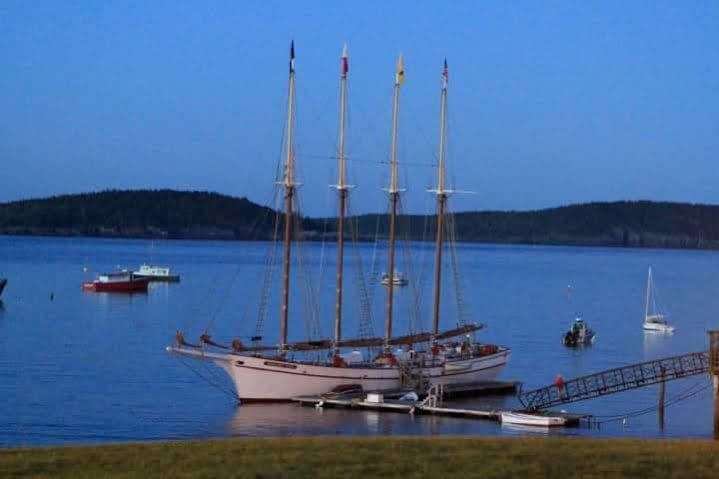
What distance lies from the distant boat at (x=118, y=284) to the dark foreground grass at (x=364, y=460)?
11166 cm

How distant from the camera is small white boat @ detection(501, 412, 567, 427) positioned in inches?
1609

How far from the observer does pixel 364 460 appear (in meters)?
22.1

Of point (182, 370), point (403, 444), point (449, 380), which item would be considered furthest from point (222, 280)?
point (403, 444)

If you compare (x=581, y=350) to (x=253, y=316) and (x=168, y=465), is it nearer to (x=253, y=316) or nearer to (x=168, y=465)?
(x=253, y=316)

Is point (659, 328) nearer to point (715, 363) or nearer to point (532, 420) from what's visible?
point (532, 420)

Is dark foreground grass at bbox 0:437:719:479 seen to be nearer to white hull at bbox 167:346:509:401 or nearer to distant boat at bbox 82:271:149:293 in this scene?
white hull at bbox 167:346:509:401

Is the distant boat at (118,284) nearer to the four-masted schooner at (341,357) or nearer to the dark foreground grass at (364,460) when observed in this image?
the four-masted schooner at (341,357)

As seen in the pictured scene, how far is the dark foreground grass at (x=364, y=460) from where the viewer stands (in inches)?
813

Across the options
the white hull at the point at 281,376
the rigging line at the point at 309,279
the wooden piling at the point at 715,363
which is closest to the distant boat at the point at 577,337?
the rigging line at the point at 309,279

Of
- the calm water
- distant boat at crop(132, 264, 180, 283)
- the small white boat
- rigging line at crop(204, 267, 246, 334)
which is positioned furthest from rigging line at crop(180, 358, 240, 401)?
distant boat at crop(132, 264, 180, 283)

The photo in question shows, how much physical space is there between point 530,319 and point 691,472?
91713 mm

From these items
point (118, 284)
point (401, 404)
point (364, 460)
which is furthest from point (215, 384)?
point (118, 284)

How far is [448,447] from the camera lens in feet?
81.0

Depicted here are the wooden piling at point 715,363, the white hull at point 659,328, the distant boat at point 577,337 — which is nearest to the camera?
the wooden piling at point 715,363
